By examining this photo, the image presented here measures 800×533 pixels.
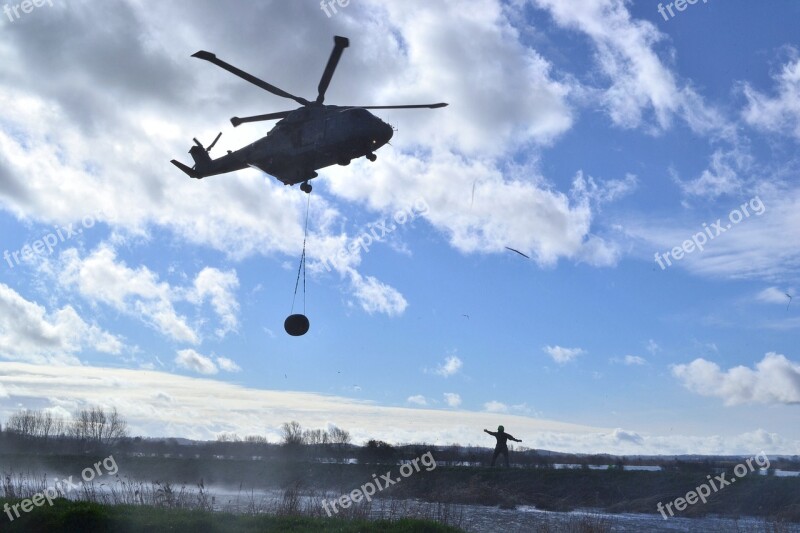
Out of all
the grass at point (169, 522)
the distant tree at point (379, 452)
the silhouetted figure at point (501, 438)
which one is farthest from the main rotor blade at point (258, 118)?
the distant tree at point (379, 452)

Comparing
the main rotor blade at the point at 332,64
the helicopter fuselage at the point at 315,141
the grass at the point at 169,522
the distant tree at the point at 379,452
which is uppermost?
the main rotor blade at the point at 332,64

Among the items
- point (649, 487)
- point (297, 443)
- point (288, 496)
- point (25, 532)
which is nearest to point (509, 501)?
point (649, 487)

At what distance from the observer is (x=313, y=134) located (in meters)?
22.8

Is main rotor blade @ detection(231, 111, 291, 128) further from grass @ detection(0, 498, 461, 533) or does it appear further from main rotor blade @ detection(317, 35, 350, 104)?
grass @ detection(0, 498, 461, 533)

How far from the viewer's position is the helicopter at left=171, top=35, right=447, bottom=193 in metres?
22.2

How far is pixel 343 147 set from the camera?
878 inches

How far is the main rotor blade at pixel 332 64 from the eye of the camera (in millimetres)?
21719

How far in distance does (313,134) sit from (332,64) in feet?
7.15

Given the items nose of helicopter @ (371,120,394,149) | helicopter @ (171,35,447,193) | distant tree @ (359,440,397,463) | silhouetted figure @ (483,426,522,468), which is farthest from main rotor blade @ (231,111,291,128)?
distant tree @ (359,440,397,463)

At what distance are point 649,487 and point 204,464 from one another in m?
31.6

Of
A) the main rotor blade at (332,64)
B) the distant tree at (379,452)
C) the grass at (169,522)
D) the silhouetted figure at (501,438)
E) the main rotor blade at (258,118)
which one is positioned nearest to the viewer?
the grass at (169,522)

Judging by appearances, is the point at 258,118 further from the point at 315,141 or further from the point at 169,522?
the point at 169,522

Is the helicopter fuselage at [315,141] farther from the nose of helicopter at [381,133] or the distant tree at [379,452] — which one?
the distant tree at [379,452]

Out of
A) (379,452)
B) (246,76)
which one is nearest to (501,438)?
(379,452)
